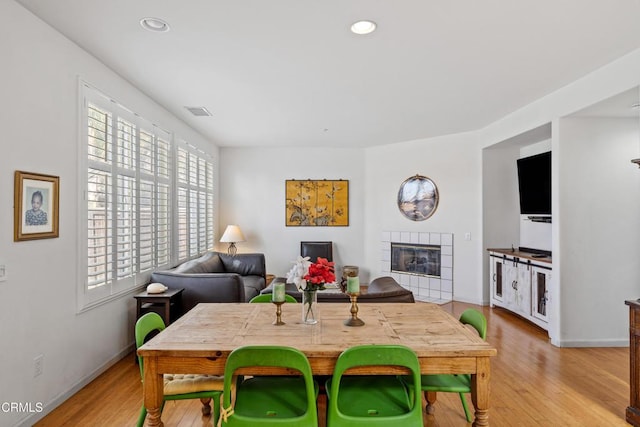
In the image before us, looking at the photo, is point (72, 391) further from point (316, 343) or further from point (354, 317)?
point (354, 317)

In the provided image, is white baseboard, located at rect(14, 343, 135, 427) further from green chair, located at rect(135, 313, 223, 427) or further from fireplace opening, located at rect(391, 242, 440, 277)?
fireplace opening, located at rect(391, 242, 440, 277)

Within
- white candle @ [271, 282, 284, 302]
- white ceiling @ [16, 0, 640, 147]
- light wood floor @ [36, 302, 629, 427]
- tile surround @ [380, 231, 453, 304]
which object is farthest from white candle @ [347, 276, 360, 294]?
tile surround @ [380, 231, 453, 304]

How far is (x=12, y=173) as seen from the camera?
228cm

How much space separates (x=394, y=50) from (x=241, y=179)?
193 inches

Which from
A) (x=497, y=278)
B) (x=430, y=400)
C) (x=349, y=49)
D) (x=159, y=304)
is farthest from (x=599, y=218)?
(x=159, y=304)

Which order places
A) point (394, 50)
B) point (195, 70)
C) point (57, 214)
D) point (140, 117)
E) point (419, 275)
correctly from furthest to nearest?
point (419, 275)
point (140, 117)
point (195, 70)
point (394, 50)
point (57, 214)

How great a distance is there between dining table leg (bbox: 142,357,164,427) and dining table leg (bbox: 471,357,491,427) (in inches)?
65.9

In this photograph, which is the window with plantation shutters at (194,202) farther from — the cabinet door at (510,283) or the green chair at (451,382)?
the cabinet door at (510,283)

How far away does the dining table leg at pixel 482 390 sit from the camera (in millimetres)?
1818

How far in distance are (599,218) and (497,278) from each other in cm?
179

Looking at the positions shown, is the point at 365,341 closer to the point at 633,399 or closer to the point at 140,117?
the point at 633,399

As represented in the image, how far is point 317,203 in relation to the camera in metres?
7.20

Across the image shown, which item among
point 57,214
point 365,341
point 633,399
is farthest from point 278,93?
point 633,399

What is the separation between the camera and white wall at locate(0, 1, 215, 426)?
2.24 meters
